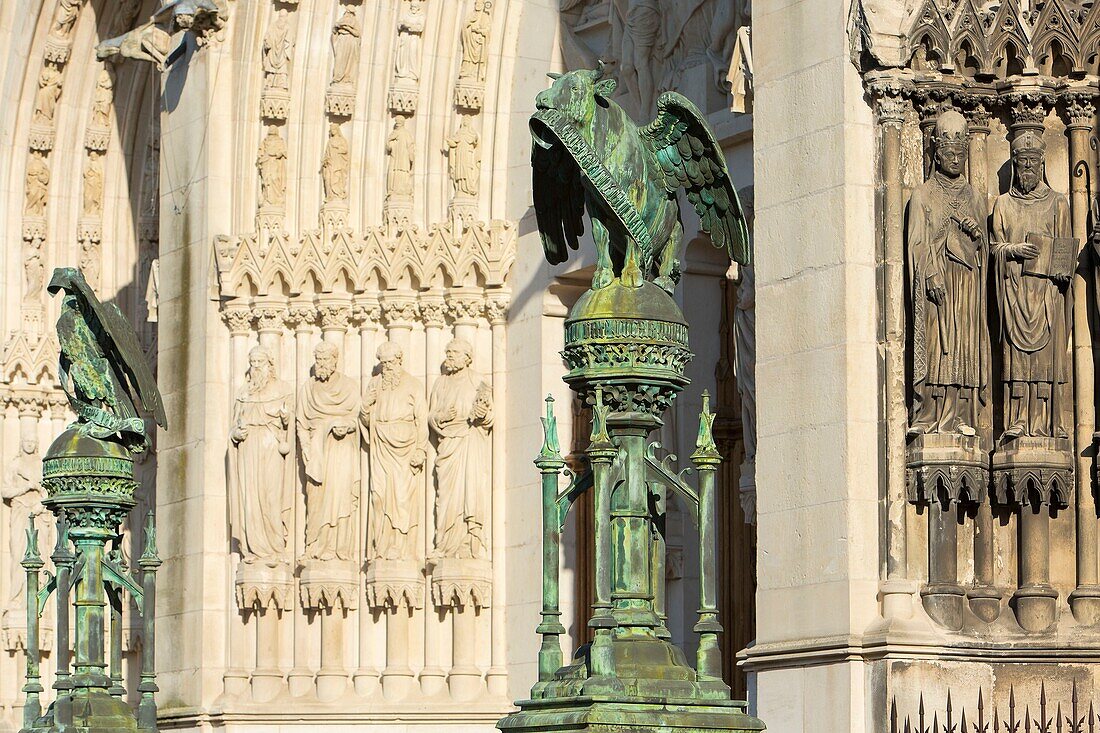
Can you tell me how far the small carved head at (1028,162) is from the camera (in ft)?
48.5

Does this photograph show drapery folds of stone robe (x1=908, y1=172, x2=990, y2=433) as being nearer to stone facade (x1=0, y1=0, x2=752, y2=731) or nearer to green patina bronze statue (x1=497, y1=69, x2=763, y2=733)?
green patina bronze statue (x1=497, y1=69, x2=763, y2=733)

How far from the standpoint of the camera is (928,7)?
14.8 metres

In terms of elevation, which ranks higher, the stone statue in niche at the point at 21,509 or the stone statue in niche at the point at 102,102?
the stone statue in niche at the point at 102,102

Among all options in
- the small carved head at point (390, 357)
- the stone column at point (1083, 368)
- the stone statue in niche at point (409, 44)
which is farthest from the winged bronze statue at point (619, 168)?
the stone statue in niche at point (409, 44)

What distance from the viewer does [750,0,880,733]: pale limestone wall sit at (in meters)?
14.5

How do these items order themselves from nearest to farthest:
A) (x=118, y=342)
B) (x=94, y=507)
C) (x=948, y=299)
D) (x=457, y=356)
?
1. (x=948, y=299)
2. (x=94, y=507)
3. (x=118, y=342)
4. (x=457, y=356)

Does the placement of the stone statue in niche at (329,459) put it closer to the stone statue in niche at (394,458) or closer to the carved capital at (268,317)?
the stone statue in niche at (394,458)

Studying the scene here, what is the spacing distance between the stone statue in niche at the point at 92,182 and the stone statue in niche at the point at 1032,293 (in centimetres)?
1457

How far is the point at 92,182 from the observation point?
27188 mm

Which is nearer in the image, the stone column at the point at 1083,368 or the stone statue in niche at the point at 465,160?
the stone column at the point at 1083,368

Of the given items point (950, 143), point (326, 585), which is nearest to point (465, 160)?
point (326, 585)

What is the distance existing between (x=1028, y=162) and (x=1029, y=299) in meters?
0.84

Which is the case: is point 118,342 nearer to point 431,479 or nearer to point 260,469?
point 260,469

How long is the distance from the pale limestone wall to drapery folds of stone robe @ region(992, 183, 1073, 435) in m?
0.77
